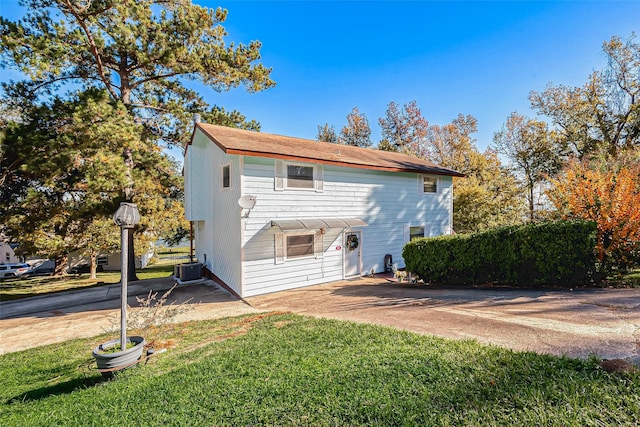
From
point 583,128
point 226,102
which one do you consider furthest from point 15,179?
point 583,128

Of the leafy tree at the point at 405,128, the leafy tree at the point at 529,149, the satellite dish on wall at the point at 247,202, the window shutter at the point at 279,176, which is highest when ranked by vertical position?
the leafy tree at the point at 405,128

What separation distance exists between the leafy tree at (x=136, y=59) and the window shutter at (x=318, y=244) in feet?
28.4

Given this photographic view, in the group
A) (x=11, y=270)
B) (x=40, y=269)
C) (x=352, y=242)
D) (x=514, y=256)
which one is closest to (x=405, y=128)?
(x=352, y=242)

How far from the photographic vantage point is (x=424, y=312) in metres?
6.36

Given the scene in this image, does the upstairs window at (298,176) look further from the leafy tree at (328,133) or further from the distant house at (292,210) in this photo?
the leafy tree at (328,133)

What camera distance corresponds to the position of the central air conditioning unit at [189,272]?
1238 cm

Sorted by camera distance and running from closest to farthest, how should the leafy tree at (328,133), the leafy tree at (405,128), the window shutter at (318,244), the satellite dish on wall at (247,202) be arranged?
the satellite dish on wall at (247,202) < the window shutter at (318,244) < the leafy tree at (405,128) < the leafy tree at (328,133)

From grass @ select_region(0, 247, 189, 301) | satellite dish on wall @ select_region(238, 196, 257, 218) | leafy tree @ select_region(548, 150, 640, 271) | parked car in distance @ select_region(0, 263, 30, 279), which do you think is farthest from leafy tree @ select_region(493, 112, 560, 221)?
parked car in distance @ select_region(0, 263, 30, 279)

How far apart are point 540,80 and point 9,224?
104 feet

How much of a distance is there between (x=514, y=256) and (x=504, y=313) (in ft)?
10.0

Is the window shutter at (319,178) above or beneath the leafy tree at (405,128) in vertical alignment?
beneath

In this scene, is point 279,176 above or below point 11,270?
above

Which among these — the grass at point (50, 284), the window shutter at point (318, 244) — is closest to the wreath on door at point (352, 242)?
the window shutter at point (318, 244)

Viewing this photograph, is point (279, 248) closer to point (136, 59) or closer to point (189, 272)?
point (189, 272)
